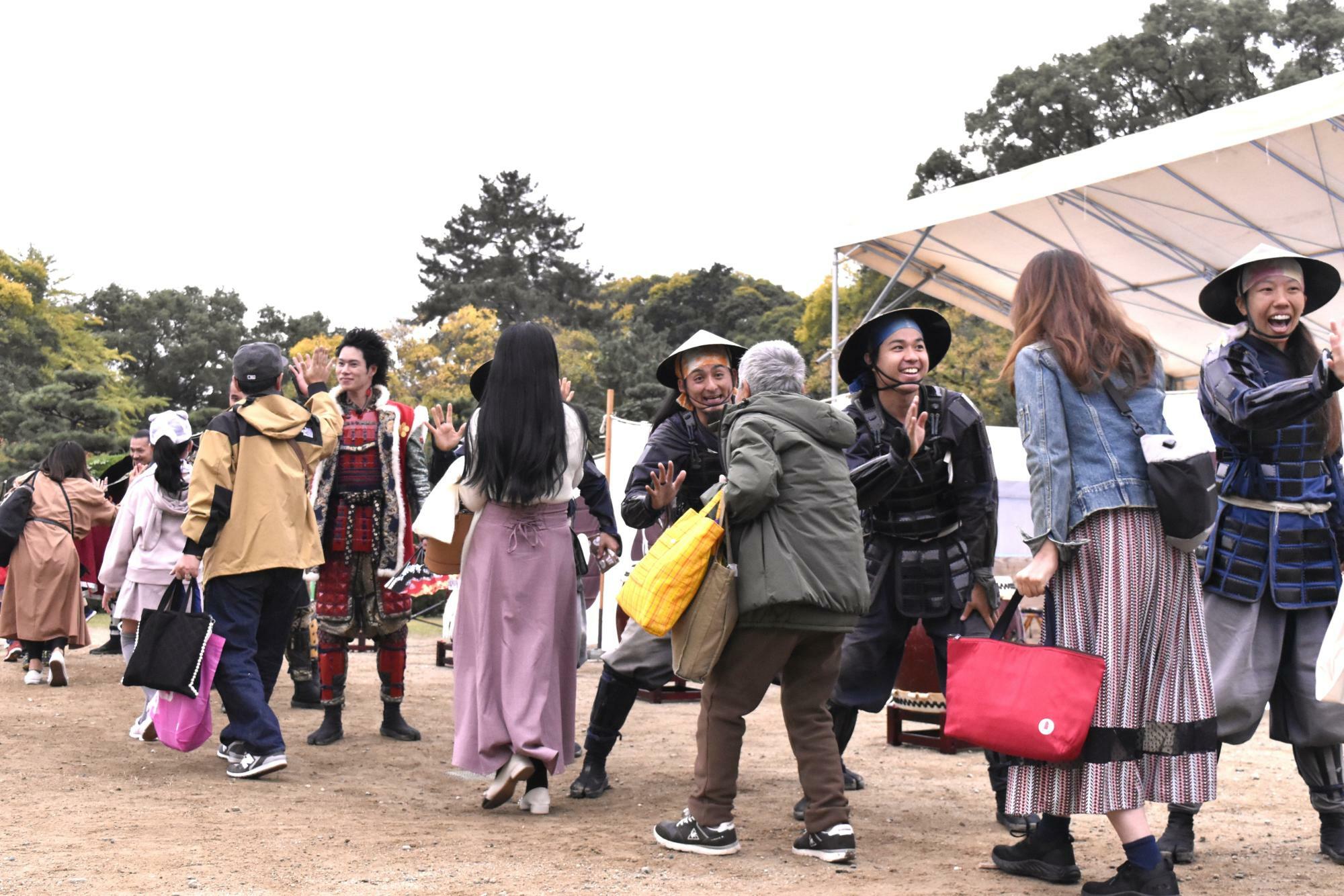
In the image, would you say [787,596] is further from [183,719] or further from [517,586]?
[183,719]

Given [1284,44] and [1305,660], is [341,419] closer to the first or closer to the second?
[1305,660]

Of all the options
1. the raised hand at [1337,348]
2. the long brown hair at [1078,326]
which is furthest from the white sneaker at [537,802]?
the raised hand at [1337,348]

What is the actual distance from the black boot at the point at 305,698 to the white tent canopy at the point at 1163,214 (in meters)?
7.38

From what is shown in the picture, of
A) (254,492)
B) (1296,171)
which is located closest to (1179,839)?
(254,492)

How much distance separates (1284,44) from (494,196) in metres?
36.0

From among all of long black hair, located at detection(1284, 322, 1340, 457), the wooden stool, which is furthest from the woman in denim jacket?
the wooden stool

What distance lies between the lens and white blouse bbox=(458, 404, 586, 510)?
16.8 feet

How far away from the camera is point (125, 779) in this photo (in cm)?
573

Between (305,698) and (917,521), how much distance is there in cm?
492

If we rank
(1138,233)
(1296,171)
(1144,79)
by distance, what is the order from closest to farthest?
(1296,171), (1138,233), (1144,79)

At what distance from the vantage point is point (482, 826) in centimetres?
479

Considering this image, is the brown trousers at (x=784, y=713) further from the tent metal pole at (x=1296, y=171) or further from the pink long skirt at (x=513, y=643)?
the tent metal pole at (x=1296, y=171)

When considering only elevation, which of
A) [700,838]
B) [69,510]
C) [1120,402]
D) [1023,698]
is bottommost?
[700,838]

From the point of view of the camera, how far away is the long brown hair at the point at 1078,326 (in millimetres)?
3801
